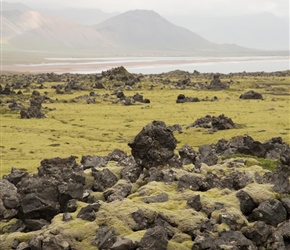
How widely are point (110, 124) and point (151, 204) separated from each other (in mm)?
65427

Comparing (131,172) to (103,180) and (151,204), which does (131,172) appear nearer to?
(103,180)

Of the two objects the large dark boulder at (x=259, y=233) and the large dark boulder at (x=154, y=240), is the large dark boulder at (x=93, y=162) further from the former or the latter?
the large dark boulder at (x=259, y=233)

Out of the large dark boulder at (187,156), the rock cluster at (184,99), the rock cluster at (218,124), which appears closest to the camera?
the large dark boulder at (187,156)

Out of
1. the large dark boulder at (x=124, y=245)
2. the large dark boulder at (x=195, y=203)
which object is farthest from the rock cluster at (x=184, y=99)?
the large dark boulder at (x=124, y=245)

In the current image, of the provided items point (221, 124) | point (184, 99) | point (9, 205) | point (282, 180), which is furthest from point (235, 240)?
point (184, 99)

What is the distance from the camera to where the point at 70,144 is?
243ft

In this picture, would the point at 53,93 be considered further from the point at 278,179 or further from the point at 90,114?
the point at 278,179

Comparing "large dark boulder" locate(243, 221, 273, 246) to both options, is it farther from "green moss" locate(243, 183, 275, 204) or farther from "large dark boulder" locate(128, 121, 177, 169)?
"large dark boulder" locate(128, 121, 177, 169)

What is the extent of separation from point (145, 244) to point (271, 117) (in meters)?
74.2

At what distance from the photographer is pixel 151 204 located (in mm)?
29422

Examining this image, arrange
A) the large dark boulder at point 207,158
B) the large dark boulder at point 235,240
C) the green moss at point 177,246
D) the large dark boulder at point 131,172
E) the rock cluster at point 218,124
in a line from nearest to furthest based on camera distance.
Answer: the large dark boulder at point 235,240, the green moss at point 177,246, the large dark boulder at point 131,172, the large dark boulder at point 207,158, the rock cluster at point 218,124

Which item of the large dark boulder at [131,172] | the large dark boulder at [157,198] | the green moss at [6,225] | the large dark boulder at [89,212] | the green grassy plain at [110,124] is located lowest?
the green grassy plain at [110,124]

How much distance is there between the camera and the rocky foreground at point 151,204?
25875 millimetres

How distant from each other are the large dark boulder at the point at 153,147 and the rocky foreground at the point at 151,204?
0.26ft
